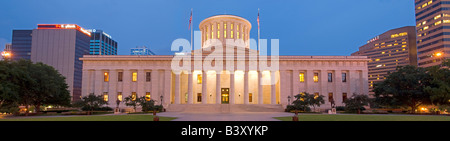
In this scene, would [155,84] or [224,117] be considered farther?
[155,84]

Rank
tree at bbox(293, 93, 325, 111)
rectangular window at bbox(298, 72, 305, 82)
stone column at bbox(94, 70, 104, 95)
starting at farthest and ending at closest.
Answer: rectangular window at bbox(298, 72, 305, 82), stone column at bbox(94, 70, 104, 95), tree at bbox(293, 93, 325, 111)

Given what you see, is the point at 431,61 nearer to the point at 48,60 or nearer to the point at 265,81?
the point at 265,81

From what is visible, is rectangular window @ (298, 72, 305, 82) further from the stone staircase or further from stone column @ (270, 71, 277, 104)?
the stone staircase

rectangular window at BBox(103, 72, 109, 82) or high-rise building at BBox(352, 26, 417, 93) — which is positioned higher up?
high-rise building at BBox(352, 26, 417, 93)

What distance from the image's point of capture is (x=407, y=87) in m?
38.8

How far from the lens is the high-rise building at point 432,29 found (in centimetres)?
11056

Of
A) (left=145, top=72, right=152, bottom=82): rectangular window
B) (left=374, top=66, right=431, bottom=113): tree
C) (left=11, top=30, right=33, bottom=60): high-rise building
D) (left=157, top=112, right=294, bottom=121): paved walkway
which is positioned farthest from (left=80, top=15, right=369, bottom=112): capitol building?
(left=11, top=30, right=33, bottom=60): high-rise building

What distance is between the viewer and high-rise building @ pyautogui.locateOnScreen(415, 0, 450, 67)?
110562mm

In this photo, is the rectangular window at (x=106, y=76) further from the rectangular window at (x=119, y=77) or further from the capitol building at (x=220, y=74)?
the rectangular window at (x=119, y=77)

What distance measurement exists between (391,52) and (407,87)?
145 meters

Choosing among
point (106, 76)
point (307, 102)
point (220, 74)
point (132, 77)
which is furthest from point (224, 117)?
point (106, 76)

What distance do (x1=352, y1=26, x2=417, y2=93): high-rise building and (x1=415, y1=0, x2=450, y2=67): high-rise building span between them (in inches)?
1425

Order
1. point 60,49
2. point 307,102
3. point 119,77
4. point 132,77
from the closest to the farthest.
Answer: point 307,102 < point 132,77 < point 119,77 < point 60,49

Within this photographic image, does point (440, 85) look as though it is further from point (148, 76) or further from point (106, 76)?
point (106, 76)
